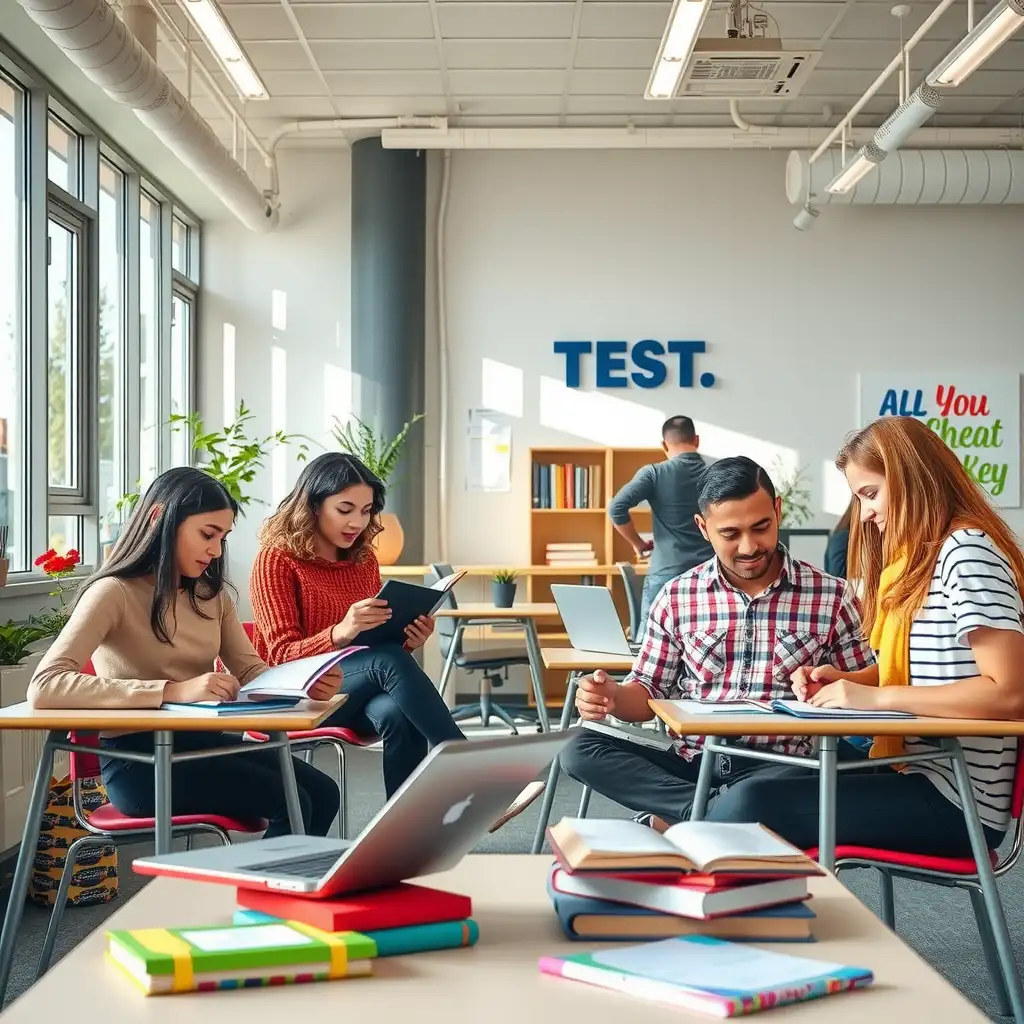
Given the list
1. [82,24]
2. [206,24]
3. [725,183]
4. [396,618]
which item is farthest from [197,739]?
[725,183]

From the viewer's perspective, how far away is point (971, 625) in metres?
2.56

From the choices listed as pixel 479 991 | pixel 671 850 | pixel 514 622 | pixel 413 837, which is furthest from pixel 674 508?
pixel 479 991

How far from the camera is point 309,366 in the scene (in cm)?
848

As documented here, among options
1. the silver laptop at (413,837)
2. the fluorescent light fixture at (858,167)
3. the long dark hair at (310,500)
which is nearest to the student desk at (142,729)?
the long dark hair at (310,500)

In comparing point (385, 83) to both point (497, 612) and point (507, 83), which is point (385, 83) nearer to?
point (507, 83)

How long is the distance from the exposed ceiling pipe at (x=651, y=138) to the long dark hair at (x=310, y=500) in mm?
4452

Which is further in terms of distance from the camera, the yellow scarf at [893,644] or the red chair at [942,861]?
the yellow scarf at [893,644]

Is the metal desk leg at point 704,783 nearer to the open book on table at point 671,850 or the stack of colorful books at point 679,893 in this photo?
the open book on table at point 671,850

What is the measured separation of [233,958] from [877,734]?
63.1 inches

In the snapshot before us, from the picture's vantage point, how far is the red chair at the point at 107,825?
2865 mm

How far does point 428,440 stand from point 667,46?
3759mm

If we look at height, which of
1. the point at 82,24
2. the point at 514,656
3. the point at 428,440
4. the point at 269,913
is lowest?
the point at 514,656

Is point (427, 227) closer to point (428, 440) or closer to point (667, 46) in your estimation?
point (428, 440)

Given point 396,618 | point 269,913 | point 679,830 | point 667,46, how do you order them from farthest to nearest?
point 667,46, point 396,618, point 679,830, point 269,913
